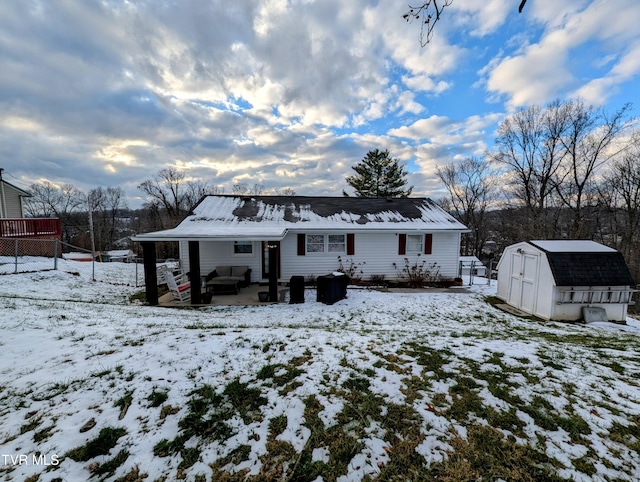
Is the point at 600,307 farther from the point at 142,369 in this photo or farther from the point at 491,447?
the point at 142,369

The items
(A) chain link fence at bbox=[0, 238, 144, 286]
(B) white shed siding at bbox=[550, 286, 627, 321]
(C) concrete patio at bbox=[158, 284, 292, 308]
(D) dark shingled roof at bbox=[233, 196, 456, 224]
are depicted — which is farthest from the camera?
(D) dark shingled roof at bbox=[233, 196, 456, 224]

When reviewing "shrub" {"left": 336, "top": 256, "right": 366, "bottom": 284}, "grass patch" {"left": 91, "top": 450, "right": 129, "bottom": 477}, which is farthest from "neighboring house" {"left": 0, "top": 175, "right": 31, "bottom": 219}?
"grass patch" {"left": 91, "top": 450, "right": 129, "bottom": 477}

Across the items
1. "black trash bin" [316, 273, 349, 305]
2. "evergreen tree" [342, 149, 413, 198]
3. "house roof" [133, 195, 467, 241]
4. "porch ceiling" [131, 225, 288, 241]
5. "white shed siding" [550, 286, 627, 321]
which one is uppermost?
"evergreen tree" [342, 149, 413, 198]

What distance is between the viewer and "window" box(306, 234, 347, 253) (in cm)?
1241

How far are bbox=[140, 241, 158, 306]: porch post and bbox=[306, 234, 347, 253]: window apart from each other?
19.6ft

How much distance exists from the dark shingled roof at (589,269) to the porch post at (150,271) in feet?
41.1

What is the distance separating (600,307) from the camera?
8617 mm

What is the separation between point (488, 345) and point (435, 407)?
8.28 ft

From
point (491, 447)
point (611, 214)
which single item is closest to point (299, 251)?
point (491, 447)

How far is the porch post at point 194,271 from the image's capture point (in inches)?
349

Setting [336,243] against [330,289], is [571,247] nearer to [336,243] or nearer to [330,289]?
[330,289]

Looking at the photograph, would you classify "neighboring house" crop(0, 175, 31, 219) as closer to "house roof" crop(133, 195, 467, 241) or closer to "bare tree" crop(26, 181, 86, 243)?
"house roof" crop(133, 195, 467, 241)

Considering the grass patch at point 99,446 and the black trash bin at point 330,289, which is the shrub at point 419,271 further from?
the grass patch at point 99,446

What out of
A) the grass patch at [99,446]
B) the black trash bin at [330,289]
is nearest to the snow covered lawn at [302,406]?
the grass patch at [99,446]
